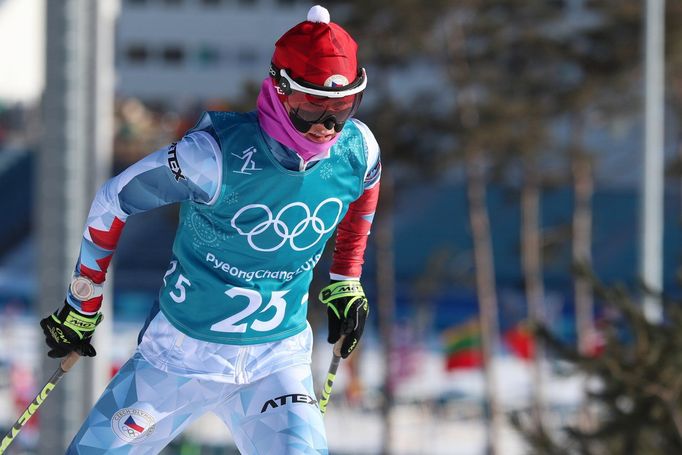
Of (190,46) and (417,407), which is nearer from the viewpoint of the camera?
(417,407)

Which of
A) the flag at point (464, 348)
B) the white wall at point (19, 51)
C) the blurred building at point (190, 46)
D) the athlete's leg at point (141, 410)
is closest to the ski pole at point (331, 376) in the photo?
the athlete's leg at point (141, 410)

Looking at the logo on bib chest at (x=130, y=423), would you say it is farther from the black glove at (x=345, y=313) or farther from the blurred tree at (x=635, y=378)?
the blurred tree at (x=635, y=378)

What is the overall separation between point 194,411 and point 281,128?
0.98 m

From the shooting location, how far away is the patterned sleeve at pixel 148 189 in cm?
372

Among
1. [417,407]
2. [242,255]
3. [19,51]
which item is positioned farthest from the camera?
[19,51]

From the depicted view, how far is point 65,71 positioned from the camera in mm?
5055

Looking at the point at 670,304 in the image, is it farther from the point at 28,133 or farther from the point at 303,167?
the point at 28,133

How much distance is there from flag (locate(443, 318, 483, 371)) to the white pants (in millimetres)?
25225

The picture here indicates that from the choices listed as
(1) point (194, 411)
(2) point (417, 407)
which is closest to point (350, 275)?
(1) point (194, 411)

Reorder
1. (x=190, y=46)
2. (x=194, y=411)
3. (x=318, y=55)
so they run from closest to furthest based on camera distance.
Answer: (x=318, y=55)
(x=194, y=411)
(x=190, y=46)

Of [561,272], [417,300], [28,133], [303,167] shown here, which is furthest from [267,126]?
[28,133]

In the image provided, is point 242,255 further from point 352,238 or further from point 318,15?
point 318,15

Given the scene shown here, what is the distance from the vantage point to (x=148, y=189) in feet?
12.4

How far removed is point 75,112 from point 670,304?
407cm
